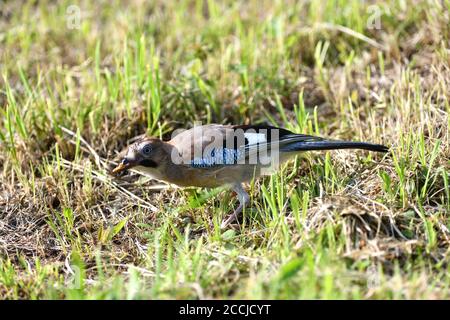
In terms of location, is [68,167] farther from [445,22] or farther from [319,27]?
[445,22]

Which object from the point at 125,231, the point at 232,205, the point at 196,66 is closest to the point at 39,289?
the point at 125,231

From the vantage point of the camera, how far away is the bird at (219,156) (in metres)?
5.08

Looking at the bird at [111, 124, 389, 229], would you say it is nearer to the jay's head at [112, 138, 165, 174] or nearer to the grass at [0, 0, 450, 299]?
the jay's head at [112, 138, 165, 174]

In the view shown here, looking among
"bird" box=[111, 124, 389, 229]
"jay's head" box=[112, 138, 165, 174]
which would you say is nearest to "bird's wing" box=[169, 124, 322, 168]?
"bird" box=[111, 124, 389, 229]

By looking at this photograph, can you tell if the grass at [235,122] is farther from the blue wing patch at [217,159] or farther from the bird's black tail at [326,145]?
the blue wing patch at [217,159]

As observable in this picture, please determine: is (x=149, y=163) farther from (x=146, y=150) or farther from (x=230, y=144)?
(x=230, y=144)

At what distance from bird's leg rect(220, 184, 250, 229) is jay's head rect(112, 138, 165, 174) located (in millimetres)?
581

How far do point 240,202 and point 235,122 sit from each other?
Result: 4.17ft

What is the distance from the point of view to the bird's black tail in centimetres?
490

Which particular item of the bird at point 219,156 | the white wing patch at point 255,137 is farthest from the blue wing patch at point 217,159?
the white wing patch at point 255,137

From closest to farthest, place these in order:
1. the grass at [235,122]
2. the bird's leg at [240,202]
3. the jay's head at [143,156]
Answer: the grass at [235,122], the bird's leg at [240,202], the jay's head at [143,156]

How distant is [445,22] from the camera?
260 inches

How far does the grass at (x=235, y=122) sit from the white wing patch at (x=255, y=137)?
11.3 inches

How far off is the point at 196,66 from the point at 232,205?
6.21ft
